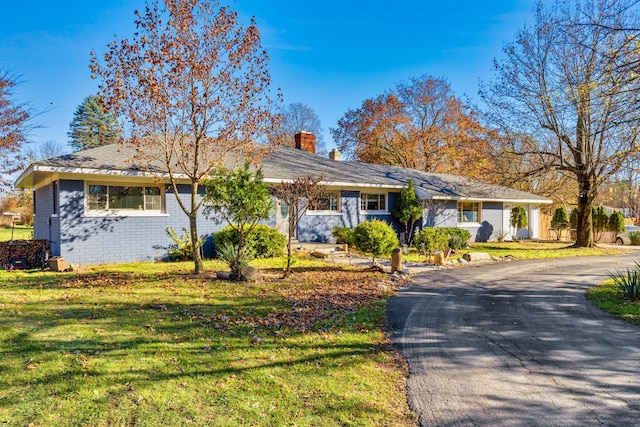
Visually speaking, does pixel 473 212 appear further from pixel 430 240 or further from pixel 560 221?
pixel 430 240

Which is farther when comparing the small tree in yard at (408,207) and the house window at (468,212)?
the house window at (468,212)

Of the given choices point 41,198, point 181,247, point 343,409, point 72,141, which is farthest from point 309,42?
point 72,141

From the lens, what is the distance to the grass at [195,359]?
319cm

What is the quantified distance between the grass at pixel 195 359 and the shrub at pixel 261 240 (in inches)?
175

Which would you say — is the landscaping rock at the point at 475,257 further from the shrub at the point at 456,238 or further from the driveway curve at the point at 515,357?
the driveway curve at the point at 515,357

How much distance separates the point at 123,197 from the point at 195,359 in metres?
9.31

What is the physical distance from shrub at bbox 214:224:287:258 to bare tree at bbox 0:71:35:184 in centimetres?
1454

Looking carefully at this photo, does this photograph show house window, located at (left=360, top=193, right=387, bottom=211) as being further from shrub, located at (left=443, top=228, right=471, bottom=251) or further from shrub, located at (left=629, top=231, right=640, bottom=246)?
shrub, located at (left=629, top=231, right=640, bottom=246)

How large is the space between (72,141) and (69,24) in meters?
36.9

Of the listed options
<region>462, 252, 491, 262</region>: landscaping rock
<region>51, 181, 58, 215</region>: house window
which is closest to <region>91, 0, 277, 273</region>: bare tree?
<region>51, 181, 58, 215</region>: house window

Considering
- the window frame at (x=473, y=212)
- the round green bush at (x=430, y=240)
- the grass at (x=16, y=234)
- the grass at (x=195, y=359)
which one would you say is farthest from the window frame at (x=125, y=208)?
the window frame at (x=473, y=212)

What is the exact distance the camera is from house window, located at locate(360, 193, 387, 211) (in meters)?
17.9

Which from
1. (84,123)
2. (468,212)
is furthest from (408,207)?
(84,123)

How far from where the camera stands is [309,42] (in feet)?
59.9
